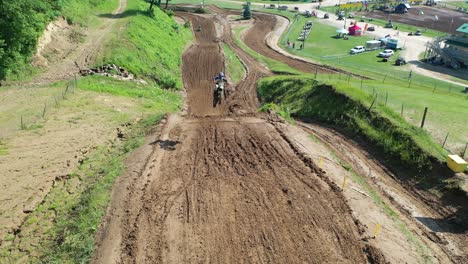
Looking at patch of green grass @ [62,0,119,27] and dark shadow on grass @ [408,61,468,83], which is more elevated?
patch of green grass @ [62,0,119,27]

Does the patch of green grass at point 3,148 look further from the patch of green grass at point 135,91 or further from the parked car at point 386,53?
the parked car at point 386,53

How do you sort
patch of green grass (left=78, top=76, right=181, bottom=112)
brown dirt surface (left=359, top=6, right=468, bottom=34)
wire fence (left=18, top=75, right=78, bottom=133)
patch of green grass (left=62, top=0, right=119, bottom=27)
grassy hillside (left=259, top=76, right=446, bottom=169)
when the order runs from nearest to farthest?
grassy hillside (left=259, top=76, right=446, bottom=169) < wire fence (left=18, top=75, right=78, bottom=133) < patch of green grass (left=78, top=76, right=181, bottom=112) < patch of green grass (left=62, top=0, right=119, bottom=27) < brown dirt surface (left=359, top=6, right=468, bottom=34)

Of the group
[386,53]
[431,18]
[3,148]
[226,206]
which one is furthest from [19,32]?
[431,18]

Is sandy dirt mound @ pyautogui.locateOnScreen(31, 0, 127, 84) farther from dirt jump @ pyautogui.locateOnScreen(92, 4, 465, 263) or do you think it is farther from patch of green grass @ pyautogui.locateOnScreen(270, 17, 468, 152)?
patch of green grass @ pyautogui.locateOnScreen(270, 17, 468, 152)

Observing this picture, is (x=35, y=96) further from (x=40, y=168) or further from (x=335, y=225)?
(x=335, y=225)

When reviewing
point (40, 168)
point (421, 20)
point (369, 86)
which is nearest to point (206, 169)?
point (40, 168)

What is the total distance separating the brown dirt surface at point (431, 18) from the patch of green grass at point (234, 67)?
7021cm

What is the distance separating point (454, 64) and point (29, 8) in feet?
214

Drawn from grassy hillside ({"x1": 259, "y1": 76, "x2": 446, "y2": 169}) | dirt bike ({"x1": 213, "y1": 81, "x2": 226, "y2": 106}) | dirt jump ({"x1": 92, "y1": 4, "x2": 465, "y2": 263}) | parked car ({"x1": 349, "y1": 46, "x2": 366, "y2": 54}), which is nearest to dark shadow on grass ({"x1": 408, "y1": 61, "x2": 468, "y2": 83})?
parked car ({"x1": 349, "y1": 46, "x2": 366, "y2": 54})

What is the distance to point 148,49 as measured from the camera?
45312 mm

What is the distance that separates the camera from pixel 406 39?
289ft

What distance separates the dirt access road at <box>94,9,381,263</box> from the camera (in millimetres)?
15656

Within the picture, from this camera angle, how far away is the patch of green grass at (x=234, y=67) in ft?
154

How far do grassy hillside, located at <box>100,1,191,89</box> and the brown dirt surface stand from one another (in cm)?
7622
